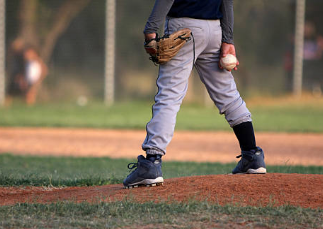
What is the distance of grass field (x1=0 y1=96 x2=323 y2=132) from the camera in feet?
38.9

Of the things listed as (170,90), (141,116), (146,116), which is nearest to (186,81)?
(170,90)

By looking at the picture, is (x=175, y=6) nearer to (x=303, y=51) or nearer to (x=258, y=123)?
(x=258, y=123)

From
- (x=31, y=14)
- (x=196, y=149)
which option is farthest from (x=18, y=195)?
(x=31, y=14)

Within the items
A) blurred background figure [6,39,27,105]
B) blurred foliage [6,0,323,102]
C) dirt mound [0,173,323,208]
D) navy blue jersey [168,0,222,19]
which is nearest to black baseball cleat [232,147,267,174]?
dirt mound [0,173,323,208]

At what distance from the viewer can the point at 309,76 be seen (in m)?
17.0

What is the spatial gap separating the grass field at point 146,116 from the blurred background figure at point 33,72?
680mm

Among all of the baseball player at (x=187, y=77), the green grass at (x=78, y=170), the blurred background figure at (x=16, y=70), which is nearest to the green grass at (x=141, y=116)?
the blurred background figure at (x=16, y=70)

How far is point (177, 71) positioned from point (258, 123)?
27.8ft

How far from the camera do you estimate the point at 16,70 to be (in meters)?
16.4

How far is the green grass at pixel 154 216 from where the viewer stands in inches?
123

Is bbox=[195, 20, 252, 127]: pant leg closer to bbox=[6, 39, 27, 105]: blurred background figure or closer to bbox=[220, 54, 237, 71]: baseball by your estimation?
bbox=[220, 54, 237, 71]: baseball

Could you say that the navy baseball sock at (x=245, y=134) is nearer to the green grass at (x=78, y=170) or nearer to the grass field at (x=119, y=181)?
the grass field at (x=119, y=181)

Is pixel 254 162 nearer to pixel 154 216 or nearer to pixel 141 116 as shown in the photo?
pixel 154 216

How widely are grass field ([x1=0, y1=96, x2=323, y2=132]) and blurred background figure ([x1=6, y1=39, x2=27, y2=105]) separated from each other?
63cm
